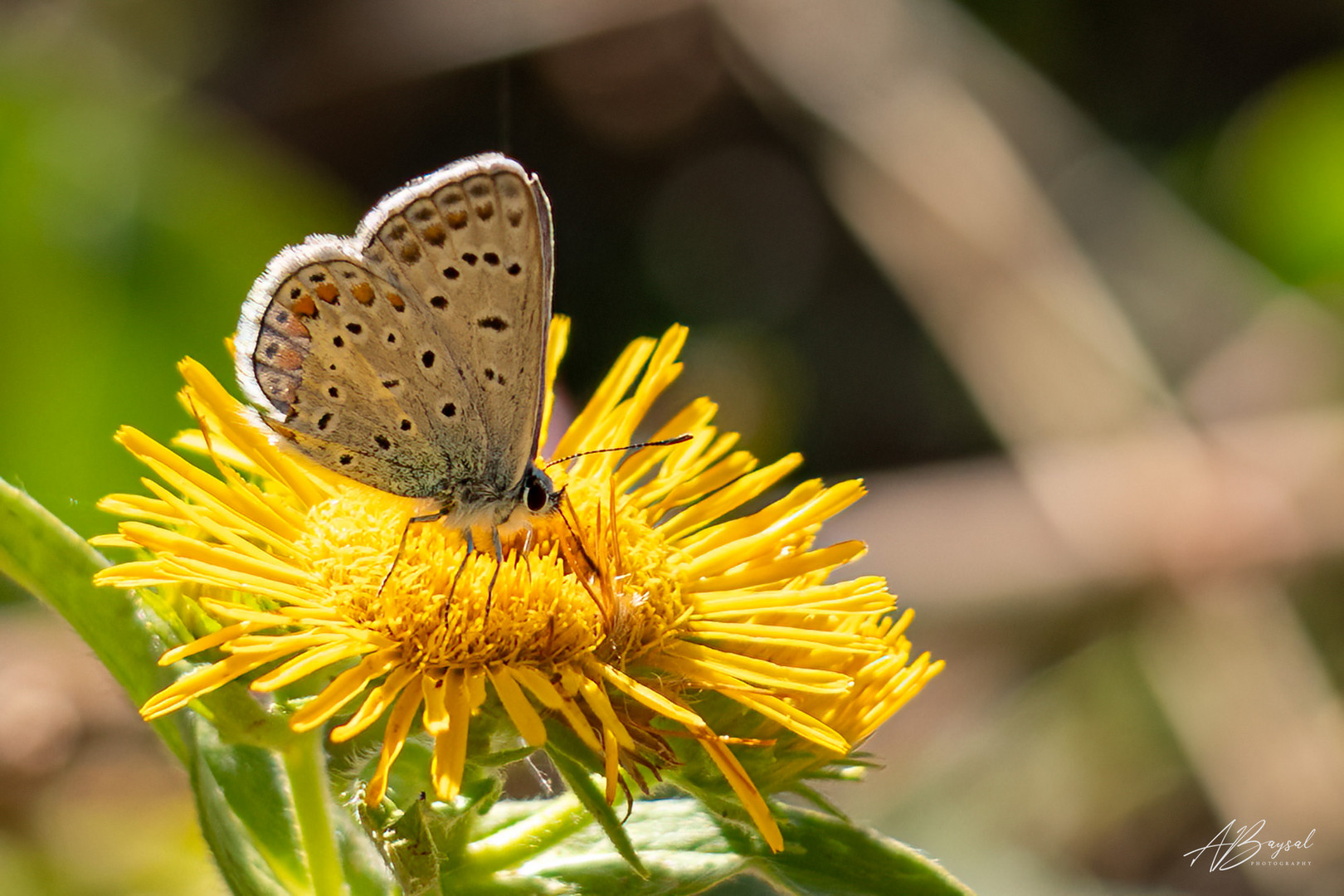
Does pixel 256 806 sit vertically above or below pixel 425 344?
below

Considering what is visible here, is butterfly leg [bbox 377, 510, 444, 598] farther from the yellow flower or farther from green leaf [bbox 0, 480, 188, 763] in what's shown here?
green leaf [bbox 0, 480, 188, 763]

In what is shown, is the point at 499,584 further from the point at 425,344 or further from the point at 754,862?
the point at 754,862

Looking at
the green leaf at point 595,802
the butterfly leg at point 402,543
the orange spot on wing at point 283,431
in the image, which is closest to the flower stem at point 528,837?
the green leaf at point 595,802

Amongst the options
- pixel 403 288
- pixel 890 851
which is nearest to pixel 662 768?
pixel 890 851
